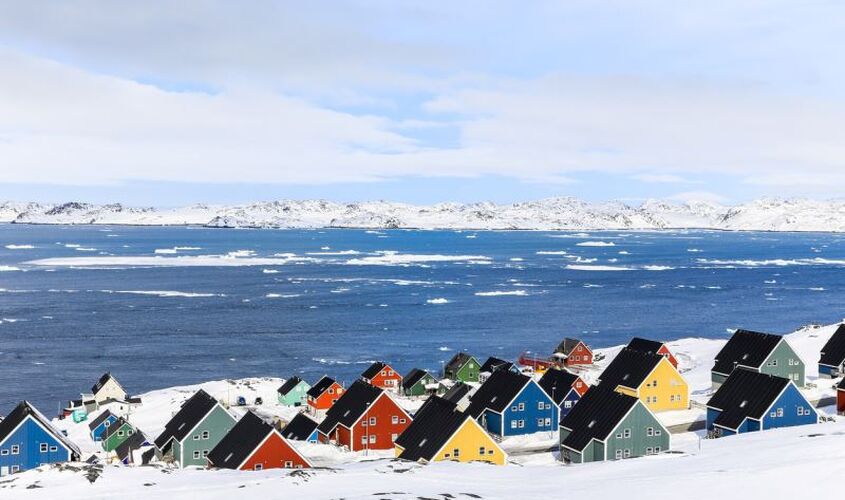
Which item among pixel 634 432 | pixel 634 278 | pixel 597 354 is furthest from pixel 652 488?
pixel 634 278

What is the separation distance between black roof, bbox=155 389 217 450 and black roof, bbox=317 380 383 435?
812 cm

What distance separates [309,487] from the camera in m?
35.9

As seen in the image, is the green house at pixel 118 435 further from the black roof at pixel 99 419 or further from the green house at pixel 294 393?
the green house at pixel 294 393

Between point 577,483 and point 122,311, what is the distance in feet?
361

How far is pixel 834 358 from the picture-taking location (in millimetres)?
69625

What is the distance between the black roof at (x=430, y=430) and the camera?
46.4 metres

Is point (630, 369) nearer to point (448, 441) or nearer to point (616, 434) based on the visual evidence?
point (616, 434)

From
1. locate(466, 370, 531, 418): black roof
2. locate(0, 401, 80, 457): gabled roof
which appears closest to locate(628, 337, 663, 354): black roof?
locate(466, 370, 531, 418): black roof

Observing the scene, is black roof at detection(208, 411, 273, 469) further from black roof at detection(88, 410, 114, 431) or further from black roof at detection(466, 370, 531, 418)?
black roof at detection(88, 410, 114, 431)

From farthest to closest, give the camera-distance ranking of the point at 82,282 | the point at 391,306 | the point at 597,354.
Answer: the point at 82,282, the point at 391,306, the point at 597,354

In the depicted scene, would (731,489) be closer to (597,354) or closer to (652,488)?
(652,488)

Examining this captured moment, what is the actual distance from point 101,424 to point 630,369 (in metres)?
40.7

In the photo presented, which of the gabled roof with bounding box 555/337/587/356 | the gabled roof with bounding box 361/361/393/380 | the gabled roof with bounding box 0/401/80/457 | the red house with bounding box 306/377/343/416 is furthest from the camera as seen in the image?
the gabled roof with bounding box 555/337/587/356

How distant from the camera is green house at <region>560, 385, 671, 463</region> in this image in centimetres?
4734
